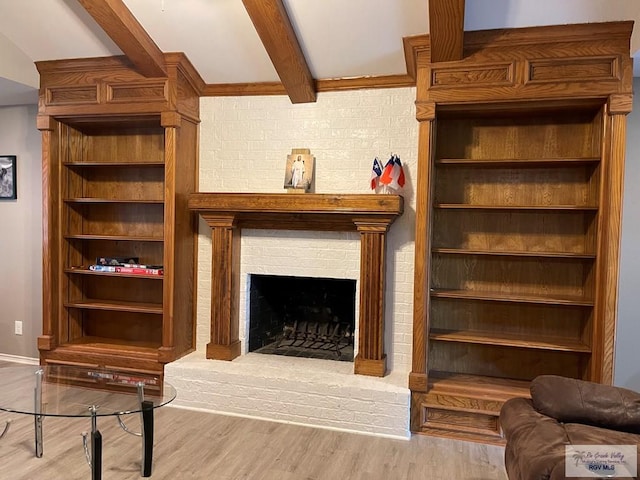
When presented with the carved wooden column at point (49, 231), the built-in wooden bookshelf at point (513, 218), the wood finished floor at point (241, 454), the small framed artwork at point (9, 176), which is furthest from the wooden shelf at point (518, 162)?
the small framed artwork at point (9, 176)

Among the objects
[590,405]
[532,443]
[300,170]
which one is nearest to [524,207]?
[590,405]

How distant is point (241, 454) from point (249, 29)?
8.59ft

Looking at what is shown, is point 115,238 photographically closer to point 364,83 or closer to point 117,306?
point 117,306

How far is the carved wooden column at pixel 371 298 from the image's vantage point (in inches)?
128

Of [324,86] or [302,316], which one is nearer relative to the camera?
[324,86]

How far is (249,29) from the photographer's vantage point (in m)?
3.14

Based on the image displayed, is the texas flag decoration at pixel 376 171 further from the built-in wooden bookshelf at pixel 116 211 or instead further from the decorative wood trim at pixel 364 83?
the built-in wooden bookshelf at pixel 116 211

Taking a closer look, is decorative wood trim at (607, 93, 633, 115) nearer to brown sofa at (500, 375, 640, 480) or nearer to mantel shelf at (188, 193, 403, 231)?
mantel shelf at (188, 193, 403, 231)

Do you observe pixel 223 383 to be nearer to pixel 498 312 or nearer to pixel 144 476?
pixel 144 476

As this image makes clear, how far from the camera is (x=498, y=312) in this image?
3447mm

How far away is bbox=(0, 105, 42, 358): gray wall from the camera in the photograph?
4.29 m

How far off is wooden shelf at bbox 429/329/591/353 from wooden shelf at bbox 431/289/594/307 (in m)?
0.27

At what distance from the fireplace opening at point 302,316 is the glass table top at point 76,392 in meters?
1.28
